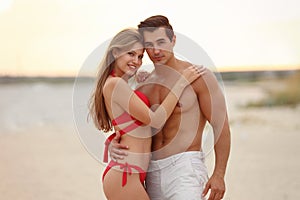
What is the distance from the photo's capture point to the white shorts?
9.20ft

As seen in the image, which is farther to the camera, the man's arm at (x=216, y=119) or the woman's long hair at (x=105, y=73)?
the man's arm at (x=216, y=119)

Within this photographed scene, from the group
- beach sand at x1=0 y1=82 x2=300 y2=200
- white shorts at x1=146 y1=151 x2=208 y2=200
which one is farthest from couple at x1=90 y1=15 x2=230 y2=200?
beach sand at x1=0 y1=82 x2=300 y2=200

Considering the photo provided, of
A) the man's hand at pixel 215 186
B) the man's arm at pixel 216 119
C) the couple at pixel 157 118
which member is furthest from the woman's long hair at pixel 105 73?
the man's hand at pixel 215 186

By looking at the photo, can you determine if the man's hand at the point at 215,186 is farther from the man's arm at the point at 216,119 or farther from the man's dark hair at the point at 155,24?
the man's dark hair at the point at 155,24

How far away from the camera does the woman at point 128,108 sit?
2.68 m

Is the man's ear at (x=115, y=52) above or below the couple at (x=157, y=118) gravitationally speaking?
above

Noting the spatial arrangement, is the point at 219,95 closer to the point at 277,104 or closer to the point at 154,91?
the point at 154,91

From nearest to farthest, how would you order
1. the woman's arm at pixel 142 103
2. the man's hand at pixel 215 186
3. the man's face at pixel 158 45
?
the woman's arm at pixel 142 103 → the man's face at pixel 158 45 → the man's hand at pixel 215 186

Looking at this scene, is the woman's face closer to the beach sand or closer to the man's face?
the man's face

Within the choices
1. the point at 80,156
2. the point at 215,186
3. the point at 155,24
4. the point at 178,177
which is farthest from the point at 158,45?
the point at 80,156

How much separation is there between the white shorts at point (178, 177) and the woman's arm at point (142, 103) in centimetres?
20

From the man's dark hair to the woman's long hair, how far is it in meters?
0.06

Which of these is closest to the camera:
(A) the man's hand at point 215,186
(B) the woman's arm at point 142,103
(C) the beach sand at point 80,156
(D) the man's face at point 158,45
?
(B) the woman's arm at point 142,103

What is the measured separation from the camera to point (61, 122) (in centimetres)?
1855
